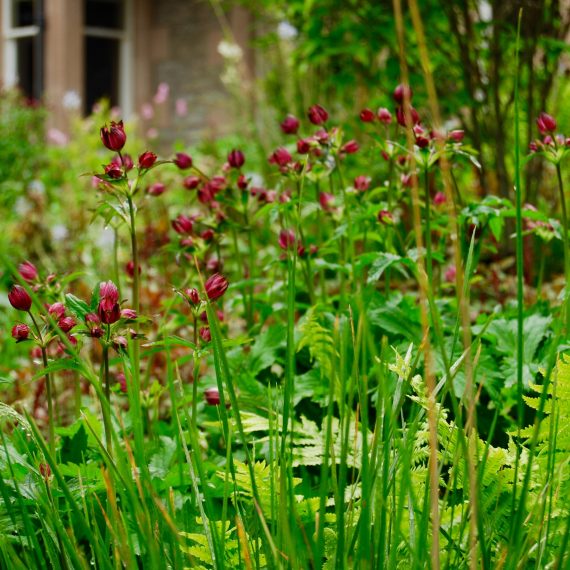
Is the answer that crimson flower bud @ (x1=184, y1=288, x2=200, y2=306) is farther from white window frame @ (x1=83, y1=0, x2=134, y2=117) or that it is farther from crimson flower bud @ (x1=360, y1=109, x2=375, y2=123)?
white window frame @ (x1=83, y1=0, x2=134, y2=117)

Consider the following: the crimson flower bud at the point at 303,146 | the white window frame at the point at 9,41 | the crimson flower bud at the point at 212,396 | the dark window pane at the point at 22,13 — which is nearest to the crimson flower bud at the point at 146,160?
the crimson flower bud at the point at 212,396

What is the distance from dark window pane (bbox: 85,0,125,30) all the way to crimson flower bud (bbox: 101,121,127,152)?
980cm

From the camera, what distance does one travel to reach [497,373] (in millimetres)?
1535

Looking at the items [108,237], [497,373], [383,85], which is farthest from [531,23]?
[497,373]

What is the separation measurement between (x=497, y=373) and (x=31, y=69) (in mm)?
9968

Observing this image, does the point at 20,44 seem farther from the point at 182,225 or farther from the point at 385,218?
the point at 385,218

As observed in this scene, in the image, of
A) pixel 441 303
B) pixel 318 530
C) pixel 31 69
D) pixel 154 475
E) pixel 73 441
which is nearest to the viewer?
pixel 318 530

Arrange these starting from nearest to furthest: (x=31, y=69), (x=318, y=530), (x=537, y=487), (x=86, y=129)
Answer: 1. (x=318, y=530)
2. (x=537, y=487)
3. (x=86, y=129)
4. (x=31, y=69)

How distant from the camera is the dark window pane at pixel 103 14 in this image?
10477 mm

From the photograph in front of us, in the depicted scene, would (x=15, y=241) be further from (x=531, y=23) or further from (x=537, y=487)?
(x=537, y=487)

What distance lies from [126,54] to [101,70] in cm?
36

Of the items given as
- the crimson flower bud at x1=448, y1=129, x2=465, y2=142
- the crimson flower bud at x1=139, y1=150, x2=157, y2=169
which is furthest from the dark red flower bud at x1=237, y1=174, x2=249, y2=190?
the crimson flower bud at x1=139, y1=150, x2=157, y2=169

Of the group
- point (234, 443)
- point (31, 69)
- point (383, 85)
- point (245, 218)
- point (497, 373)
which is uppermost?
point (31, 69)

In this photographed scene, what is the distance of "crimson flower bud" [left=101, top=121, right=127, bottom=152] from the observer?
1.20m
